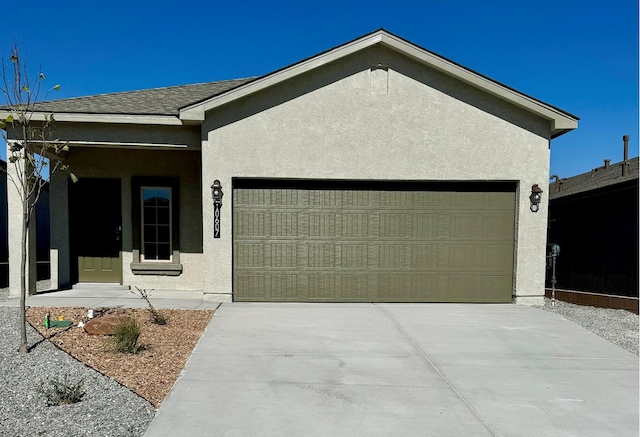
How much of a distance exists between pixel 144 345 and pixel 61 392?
149cm

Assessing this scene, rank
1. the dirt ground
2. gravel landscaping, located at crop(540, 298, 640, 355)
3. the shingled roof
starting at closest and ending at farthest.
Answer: the dirt ground
gravel landscaping, located at crop(540, 298, 640, 355)
the shingled roof

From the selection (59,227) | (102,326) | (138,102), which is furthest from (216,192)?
(59,227)

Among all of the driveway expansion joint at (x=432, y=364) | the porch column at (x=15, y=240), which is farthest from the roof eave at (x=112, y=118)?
the driveway expansion joint at (x=432, y=364)

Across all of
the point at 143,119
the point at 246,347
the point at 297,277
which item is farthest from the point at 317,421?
the point at 143,119

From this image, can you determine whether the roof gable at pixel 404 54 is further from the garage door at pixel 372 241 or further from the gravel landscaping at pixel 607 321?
the gravel landscaping at pixel 607 321

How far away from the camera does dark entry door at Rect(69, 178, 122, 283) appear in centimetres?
868

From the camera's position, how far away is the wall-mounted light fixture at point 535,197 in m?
7.65

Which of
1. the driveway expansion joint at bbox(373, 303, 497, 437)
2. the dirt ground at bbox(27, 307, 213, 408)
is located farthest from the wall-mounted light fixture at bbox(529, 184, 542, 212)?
the dirt ground at bbox(27, 307, 213, 408)

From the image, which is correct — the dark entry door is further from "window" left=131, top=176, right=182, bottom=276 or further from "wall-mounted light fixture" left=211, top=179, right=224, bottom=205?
"wall-mounted light fixture" left=211, top=179, right=224, bottom=205

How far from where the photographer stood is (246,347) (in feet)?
16.2

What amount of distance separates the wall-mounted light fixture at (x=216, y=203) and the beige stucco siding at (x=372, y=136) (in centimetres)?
11

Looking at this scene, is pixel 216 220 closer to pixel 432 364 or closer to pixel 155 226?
pixel 155 226

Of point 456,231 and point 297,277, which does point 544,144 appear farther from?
point 297,277

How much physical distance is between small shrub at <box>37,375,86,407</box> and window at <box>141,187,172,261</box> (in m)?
5.40
